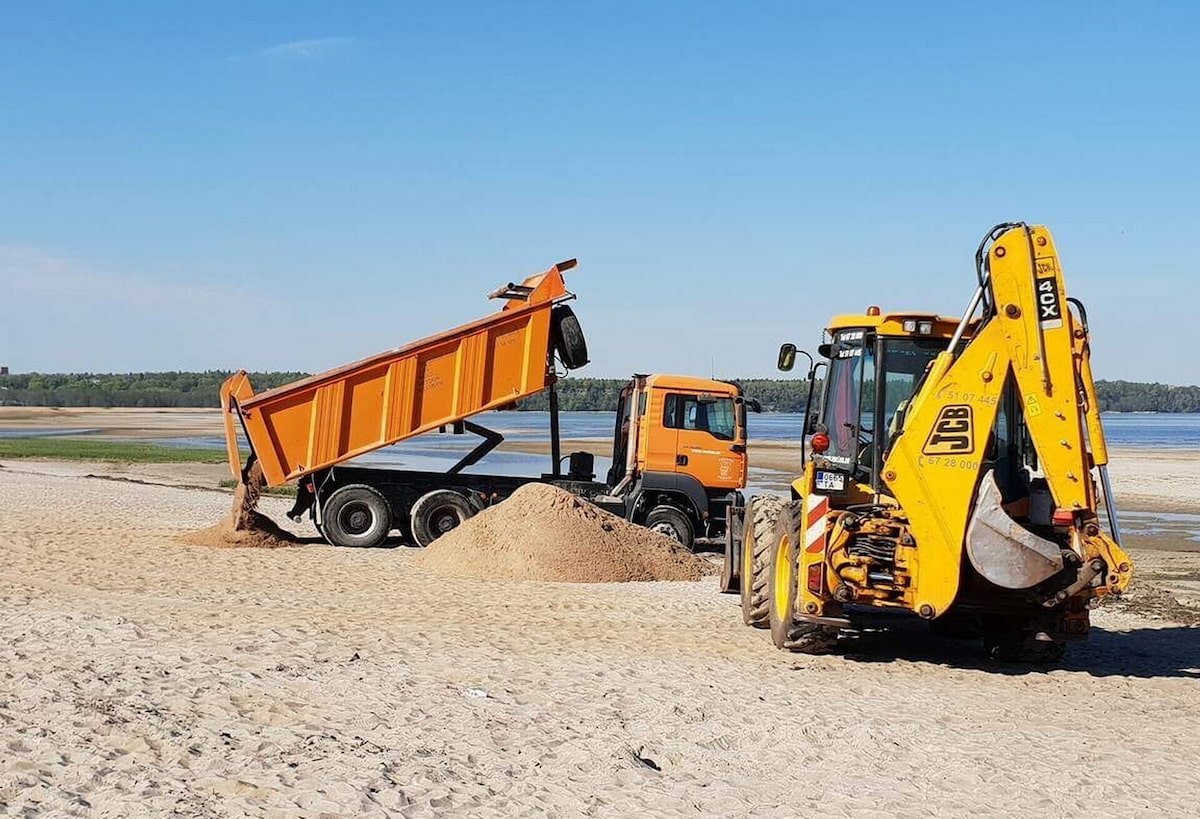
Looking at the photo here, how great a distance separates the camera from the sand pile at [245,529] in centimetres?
1864

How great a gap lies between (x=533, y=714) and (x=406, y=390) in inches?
448

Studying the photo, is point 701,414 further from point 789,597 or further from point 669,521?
point 789,597

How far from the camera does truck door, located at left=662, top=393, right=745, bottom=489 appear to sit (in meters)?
18.8

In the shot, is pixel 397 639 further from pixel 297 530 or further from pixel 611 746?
pixel 297 530

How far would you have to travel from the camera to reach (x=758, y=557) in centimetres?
1191

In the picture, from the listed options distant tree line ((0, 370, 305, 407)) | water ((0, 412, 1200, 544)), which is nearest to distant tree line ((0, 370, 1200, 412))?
distant tree line ((0, 370, 305, 407))

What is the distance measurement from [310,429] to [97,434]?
172ft

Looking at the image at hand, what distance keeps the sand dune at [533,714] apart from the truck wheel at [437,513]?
545cm

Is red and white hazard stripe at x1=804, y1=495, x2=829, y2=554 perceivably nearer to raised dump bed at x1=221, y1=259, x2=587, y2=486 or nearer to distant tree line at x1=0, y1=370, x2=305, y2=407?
raised dump bed at x1=221, y1=259, x2=587, y2=486

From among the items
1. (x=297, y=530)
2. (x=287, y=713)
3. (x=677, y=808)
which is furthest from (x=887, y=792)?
(x=297, y=530)

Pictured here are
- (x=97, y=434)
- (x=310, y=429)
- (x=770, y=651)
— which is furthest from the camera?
(x=97, y=434)

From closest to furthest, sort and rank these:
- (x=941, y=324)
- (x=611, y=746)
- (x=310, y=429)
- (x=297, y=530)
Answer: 1. (x=611, y=746)
2. (x=941, y=324)
3. (x=310, y=429)
4. (x=297, y=530)

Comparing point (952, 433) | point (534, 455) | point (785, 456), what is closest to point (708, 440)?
point (952, 433)

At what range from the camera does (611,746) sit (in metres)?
7.57
